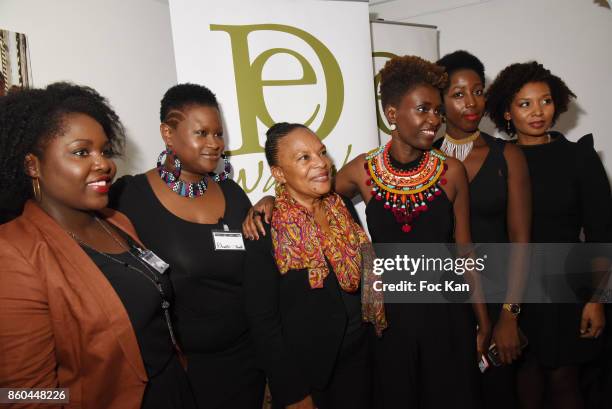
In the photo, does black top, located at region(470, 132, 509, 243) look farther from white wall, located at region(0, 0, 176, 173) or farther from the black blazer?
white wall, located at region(0, 0, 176, 173)

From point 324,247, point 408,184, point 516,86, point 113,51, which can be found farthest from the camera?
point 113,51

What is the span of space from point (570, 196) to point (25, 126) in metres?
2.47

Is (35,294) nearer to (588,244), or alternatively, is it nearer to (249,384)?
(249,384)

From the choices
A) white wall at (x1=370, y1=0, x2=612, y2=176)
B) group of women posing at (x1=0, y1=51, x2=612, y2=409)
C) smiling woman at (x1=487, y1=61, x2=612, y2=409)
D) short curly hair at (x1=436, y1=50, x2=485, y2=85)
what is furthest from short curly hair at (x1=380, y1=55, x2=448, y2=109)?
white wall at (x1=370, y1=0, x2=612, y2=176)

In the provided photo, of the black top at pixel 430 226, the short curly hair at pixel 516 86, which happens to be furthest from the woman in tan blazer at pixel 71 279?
the short curly hair at pixel 516 86

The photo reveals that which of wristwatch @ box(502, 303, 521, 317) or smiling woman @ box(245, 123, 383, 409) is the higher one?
smiling woman @ box(245, 123, 383, 409)

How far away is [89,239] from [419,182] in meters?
1.45

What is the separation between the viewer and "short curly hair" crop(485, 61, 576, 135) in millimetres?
2469

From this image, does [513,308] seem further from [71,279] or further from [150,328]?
[71,279]

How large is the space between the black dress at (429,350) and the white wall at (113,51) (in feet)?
8.36

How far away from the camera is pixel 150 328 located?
4.83ft

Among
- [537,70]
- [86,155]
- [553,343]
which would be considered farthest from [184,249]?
[537,70]

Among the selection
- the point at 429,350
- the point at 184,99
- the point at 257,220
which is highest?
the point at 184,99

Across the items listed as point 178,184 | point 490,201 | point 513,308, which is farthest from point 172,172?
point 513,308
